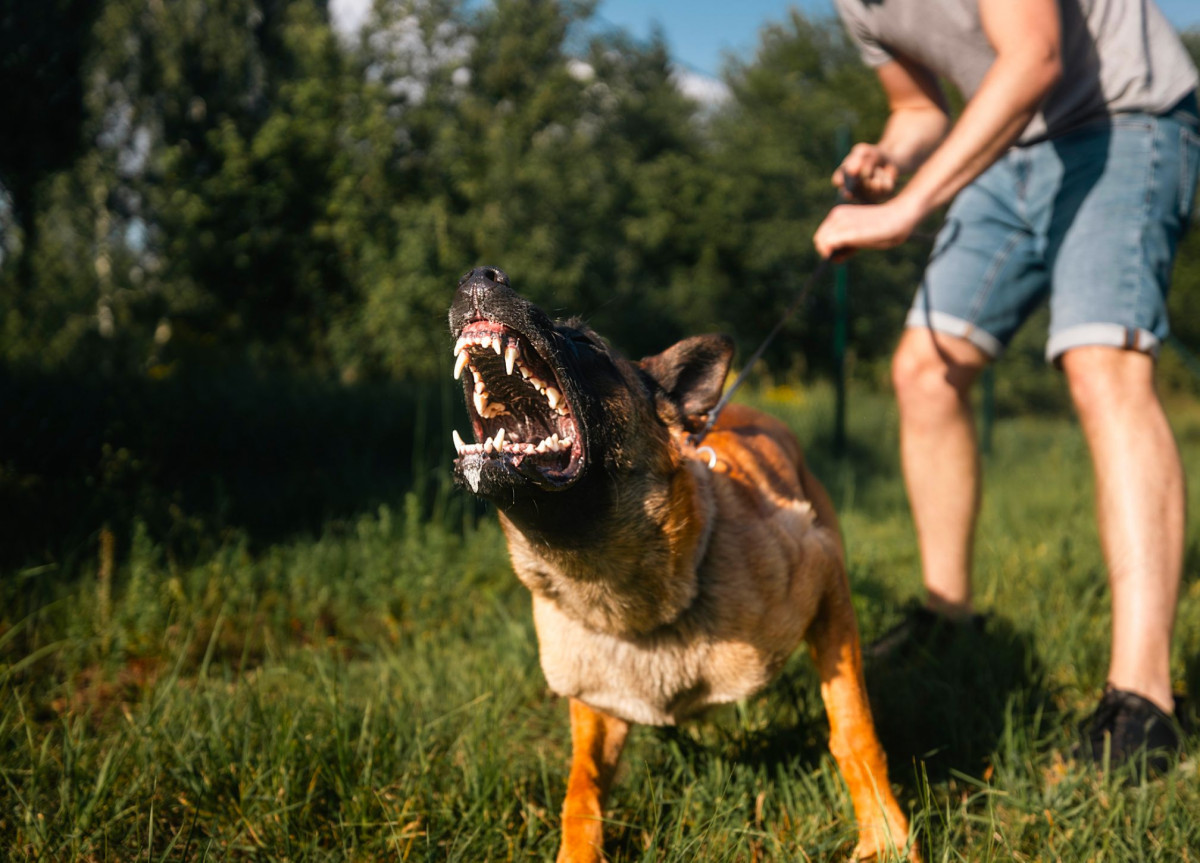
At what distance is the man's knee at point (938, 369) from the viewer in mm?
2916

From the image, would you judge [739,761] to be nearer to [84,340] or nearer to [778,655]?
[778,655]

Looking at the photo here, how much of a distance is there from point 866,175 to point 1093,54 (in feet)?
2.39

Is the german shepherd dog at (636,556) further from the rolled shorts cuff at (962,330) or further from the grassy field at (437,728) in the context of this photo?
the rolled shorts cuff at (962,330)

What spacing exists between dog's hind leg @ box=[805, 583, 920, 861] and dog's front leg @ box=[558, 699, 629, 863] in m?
0.54

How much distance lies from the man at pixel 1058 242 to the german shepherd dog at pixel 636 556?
739 mm

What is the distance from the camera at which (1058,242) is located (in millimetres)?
2689

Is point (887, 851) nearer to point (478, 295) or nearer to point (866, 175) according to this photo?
point (478, 295)

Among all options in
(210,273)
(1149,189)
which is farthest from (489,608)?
(210,273)

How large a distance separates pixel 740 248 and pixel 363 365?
13.6 meters

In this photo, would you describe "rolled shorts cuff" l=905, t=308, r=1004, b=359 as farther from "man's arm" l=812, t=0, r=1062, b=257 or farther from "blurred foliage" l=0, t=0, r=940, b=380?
"blurred foliage" l=0, t=0, r=940, b=380

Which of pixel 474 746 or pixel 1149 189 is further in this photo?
pixel 1149 189

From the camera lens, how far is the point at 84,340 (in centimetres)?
792

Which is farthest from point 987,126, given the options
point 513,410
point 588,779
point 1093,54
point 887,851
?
point 588,779

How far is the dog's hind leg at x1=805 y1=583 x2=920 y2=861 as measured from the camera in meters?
1.88
